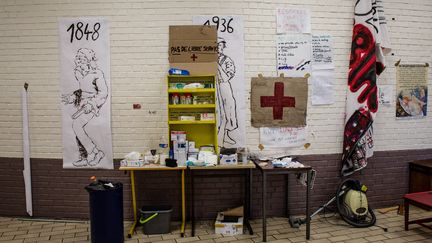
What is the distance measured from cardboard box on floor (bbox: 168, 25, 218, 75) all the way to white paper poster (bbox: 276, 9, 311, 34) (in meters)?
0.83

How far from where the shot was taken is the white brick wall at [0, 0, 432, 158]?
421 centimetres

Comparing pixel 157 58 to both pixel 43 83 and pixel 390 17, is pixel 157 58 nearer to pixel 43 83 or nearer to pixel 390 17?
pixel 43 83

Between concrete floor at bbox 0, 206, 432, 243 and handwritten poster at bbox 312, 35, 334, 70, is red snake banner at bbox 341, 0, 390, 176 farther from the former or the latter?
concrete floor at bbox 0, 206, 432, 243

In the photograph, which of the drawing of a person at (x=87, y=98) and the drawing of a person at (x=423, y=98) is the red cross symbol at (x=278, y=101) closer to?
the drawing of a person at (x=423, y=98)

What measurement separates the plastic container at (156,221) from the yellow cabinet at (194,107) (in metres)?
0.90

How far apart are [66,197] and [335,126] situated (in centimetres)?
357

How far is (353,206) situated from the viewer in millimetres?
4160

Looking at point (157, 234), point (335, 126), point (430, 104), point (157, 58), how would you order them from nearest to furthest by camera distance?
point (157, 234) → point (157, 58) → point (335, 126) → point (430, 104)

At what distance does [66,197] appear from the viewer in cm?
439

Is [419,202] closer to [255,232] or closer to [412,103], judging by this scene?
[412,103]

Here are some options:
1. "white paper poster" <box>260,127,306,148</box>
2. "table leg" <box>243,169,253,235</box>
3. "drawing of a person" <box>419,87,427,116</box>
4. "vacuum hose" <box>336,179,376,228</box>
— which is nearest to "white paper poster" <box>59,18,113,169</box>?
"table leg" <box>243,169,253,235</box>

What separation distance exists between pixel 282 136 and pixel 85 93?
8.29ft

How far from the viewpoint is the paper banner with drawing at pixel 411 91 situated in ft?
15.4

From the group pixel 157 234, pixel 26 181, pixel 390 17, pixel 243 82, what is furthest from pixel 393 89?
pixel 26 181
